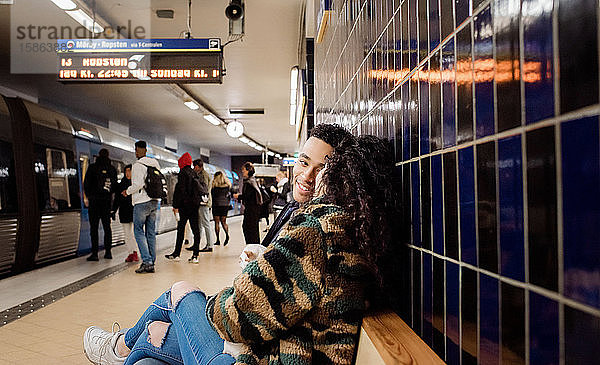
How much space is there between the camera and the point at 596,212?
56 cm

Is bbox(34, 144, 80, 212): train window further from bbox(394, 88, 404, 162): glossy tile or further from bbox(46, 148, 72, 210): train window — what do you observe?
bbox(394, 88, 404, 162): glossy tile

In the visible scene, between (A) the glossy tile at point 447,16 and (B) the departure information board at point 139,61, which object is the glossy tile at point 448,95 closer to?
(A) the glossy tile at point 447,16

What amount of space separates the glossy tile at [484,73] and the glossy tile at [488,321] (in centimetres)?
27

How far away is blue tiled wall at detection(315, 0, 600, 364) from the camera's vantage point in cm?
59

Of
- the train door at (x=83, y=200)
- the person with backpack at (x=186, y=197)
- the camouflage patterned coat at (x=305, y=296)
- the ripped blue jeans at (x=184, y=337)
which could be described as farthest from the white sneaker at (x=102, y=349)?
the train door at (x=83, y=200)

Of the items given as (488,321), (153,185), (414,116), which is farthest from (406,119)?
(153,185)

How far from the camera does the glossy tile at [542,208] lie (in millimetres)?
646

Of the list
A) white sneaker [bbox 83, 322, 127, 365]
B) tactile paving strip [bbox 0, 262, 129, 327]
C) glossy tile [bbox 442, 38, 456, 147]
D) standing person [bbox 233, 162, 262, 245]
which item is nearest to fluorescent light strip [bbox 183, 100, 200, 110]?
standing person [bbox 233, 162, 262, 245]

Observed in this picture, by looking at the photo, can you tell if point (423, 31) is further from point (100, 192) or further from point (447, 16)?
point (100, 192)

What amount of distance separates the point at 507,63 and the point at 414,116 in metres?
0.54

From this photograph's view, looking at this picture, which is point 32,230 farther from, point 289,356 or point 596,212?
point 596,212

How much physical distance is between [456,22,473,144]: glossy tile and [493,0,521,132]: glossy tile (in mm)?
112

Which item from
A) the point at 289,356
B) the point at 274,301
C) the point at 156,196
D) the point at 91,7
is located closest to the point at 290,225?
the point at 274,301

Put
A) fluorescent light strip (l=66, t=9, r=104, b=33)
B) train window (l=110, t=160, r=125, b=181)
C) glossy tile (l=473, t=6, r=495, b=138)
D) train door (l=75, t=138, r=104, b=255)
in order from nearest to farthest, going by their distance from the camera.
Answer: glossy tile (l=473, t=6, r=495, b=138) < fluorescent light strip (l=66, t=9, r=104, b=33) < train door (l=75, t=138, r=104, b=255) < train window (l=110, t=160, r=125, b=181)
